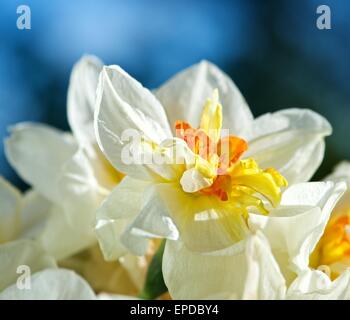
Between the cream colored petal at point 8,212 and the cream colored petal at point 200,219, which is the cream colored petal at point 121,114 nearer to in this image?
the cream colored petal at point 200,219

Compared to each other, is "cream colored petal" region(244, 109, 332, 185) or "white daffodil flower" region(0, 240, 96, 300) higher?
"cream colored petal" region(244, 109, 332, 185)

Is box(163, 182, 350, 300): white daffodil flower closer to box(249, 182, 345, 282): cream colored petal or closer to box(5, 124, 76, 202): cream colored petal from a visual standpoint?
box(249, 182, 345, 282): cream colored petal

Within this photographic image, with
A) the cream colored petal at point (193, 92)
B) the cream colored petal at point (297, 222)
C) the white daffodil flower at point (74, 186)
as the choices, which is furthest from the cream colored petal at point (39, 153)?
the cream colored petal at point (297, 222)

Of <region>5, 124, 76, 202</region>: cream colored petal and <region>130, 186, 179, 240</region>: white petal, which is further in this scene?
<region>5, 124, 76, 202</region>: cream colored petal

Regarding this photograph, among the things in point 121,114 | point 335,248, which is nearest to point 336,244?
point 335,248

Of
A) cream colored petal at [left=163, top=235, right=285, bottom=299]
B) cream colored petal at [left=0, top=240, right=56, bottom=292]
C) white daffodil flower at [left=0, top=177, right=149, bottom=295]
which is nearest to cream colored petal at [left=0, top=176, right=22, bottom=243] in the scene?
white daffodil flower at [left=0, top=177, right=149, bottom=295]

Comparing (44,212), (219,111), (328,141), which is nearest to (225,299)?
(219,111)

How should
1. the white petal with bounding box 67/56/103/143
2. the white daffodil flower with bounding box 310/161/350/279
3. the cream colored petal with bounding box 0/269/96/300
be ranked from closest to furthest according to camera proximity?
1. the cream colored petal with bounding box 0/269/96/300
2. the white daffodil flower with bounding box 310/161/350/279
3. the white petal with bounding box 67/56/103/143

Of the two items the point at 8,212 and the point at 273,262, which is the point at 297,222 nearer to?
the point at 273,262
